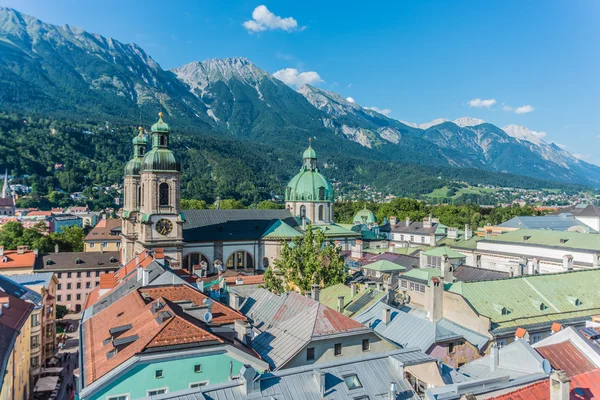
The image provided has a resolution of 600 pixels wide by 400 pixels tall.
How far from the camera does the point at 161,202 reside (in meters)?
58.4

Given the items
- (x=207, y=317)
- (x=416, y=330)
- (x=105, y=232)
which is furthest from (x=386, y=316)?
(x=105, y=232)

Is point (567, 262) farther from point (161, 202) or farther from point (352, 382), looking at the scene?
point (161, 202)

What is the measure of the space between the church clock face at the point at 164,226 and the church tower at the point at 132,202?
6.20 metres

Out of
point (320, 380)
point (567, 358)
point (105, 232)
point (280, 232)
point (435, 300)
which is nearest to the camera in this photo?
point (320, 380)

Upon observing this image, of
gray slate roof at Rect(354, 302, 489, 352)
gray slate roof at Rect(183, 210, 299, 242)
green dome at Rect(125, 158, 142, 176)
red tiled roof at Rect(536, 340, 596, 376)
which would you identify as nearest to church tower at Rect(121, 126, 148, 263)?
green dome at Rect(125, 158, 142, 176)

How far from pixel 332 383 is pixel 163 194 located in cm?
4582

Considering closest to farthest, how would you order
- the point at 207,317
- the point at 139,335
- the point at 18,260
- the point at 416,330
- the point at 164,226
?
the point at 139,335 < the point at 207,317 < the point at 416,330 < the point at 164,226 < the point at 18,260

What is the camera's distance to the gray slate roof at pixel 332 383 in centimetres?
1548

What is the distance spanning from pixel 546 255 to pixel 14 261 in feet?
231

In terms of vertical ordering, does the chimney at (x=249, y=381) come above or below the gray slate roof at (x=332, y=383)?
above

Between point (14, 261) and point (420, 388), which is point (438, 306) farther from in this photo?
point (14, 261)

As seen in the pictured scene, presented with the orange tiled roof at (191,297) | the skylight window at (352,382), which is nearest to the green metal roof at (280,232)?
the orange tiled roof at (191,297)

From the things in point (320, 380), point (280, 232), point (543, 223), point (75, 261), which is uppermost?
point (280, 232)

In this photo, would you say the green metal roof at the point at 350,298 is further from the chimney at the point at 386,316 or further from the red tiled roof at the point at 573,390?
the red tiled roof at the point at 573,390
